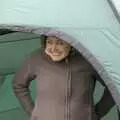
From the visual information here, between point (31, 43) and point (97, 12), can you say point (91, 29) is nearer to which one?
point (97, 12)

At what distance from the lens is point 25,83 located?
84.0 inches

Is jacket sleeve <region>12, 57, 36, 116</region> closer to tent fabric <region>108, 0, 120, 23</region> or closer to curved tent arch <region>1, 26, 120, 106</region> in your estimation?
curved tent arch <region>1, 26, 120, 106</region>

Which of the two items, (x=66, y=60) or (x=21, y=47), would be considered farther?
(x=21, y=47)

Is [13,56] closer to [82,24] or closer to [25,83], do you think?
[25,83]

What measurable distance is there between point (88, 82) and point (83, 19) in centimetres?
26

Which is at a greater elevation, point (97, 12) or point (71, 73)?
point (97, 12)

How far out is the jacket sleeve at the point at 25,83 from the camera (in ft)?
6.86

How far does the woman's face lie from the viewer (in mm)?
2000

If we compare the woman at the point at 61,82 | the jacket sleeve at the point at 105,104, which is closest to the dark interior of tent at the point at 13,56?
the jacket sleeve at the point at 105,104

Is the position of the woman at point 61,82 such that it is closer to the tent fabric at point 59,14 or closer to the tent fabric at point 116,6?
the tent fabric at point 59,14

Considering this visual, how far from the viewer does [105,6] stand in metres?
2.03

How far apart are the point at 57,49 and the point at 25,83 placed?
0.24 m

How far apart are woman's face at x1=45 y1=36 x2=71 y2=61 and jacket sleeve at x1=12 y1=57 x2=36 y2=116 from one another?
11 cm

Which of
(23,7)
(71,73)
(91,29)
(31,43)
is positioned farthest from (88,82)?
(31,43)
